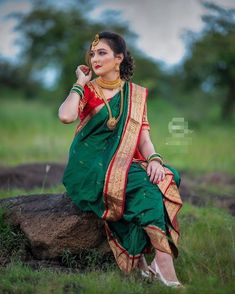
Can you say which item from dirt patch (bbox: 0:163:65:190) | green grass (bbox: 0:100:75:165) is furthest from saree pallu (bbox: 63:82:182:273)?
green grass (bbox: 0:100:75:165)

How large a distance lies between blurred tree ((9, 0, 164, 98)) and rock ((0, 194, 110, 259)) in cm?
1585

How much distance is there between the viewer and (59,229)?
13.5 ft

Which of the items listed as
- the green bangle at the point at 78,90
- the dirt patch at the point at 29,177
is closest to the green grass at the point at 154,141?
the green bangle at the point at 78,90

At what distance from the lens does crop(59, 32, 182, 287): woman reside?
3.79 metres

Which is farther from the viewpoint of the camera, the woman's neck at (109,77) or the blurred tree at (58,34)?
the blurred tree at (58,34)

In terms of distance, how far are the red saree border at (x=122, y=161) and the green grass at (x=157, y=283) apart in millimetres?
436


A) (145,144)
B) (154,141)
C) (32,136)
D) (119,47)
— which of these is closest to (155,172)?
(145,144)

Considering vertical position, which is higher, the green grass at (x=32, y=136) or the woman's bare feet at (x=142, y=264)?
the green grass at (x=32, y=136)

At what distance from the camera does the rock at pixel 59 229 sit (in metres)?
4.14

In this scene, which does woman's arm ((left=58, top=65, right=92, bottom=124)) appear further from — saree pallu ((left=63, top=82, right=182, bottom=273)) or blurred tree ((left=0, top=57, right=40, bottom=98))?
blurred tree ((left=0, top=57, right=40, bottom=98))

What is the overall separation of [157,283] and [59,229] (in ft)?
2.84

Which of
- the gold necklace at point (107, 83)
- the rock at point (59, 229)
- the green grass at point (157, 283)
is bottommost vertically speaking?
the green grass at point (157, 283)

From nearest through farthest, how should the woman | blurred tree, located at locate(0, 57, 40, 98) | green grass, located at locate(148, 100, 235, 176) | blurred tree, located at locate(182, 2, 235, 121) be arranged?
the woman, green grass, located at locate(148, 100, 235, 176), blurred tree, located at locate(182, 2, 235, 121), blurred tree, located at locate(0, 57, 40, 98)

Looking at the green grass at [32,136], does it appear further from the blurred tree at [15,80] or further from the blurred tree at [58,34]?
the blurred tree at [15,80]
